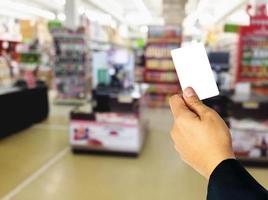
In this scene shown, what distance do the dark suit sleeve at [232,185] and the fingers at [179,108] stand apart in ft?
0.45

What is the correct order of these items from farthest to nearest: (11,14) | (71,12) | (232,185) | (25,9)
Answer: (11,14) → (25,9) → (71,12) → (232,185)

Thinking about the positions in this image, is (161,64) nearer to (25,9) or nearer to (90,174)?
(90,174)

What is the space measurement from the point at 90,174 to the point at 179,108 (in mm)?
3354

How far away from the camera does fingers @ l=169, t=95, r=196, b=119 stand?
2.44 ft

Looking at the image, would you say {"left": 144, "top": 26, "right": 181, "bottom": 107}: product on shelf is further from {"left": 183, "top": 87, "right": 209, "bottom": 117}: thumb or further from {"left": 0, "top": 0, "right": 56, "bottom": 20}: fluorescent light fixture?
{"left": 183, "top": 87, "right": 209, "bottom": 117}: thumb

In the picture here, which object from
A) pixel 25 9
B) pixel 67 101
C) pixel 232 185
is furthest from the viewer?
pixel 25 9

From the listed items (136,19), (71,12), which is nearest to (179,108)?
(71,12)

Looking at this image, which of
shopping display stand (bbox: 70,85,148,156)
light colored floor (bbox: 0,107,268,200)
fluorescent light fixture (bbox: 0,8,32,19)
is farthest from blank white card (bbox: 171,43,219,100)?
fluorescent light fixture (bbox: 0,8,32,19)

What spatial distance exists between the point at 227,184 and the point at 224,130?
14 cm

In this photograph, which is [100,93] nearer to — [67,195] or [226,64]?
[67,195]

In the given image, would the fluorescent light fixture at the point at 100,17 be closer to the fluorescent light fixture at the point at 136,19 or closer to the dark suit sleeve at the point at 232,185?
the fluorescent light fixture at the point at 136,19

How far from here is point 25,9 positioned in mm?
14625

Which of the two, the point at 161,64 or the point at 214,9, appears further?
the point at 214,9

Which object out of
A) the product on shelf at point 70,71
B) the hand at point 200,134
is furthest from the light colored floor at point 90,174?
the product on shelf at point 70,71
